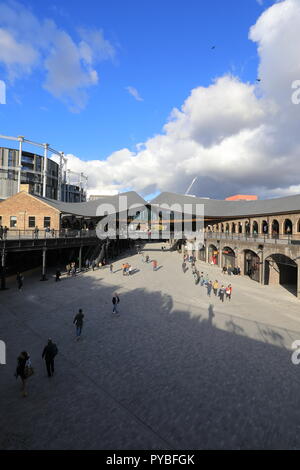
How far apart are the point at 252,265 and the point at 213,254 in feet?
36.8

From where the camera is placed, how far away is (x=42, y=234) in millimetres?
22109

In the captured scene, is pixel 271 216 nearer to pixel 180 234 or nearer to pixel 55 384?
pixel 180 234

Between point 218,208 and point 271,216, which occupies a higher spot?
point 218,208

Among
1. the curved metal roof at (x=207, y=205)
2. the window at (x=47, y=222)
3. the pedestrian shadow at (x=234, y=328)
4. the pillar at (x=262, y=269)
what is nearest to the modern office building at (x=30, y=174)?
the curved metal roof at (x=207, y=205)

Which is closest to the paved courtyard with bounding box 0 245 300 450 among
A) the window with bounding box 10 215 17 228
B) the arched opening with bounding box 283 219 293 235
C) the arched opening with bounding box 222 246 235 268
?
the arched opening with bounding box 283 219 293 235

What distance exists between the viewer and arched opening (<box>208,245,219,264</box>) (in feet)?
117

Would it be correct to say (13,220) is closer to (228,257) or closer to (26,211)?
(26,211)

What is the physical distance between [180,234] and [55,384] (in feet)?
126

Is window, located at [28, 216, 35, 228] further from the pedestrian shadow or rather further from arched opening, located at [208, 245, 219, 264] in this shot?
arched opening, located at [208, 245, 219, 264]

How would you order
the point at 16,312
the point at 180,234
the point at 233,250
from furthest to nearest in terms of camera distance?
the point at 180,234 < the point at 233,250 < the point at 16,312

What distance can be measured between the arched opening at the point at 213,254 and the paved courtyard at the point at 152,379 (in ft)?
68.1

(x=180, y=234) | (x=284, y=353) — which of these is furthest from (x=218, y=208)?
(x=284, y=353)

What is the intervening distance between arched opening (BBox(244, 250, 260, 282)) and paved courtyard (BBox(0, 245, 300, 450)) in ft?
33.4

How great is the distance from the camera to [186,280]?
23.2 metres
